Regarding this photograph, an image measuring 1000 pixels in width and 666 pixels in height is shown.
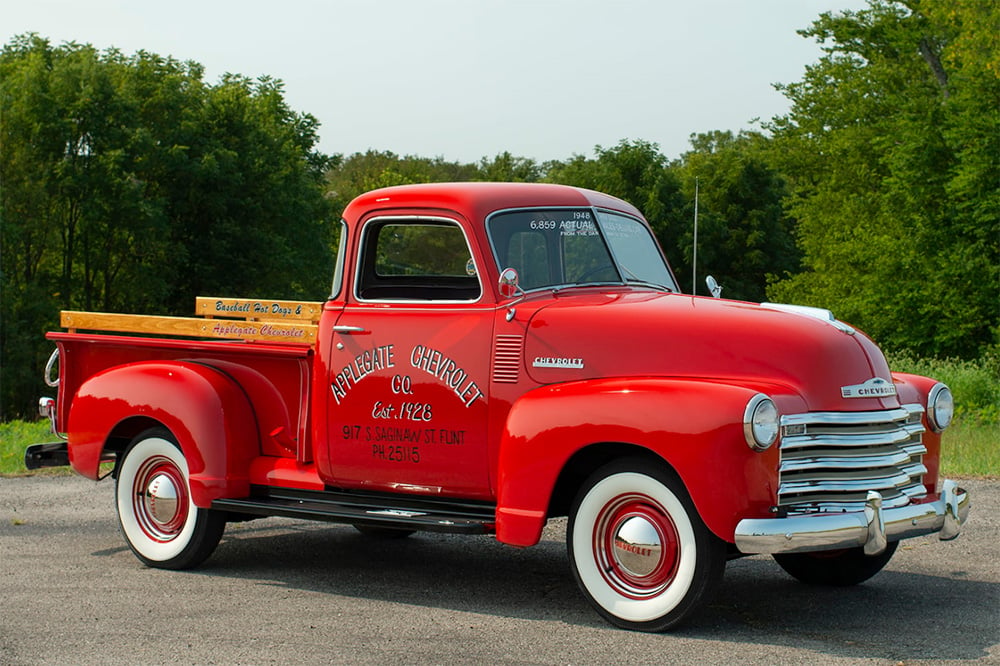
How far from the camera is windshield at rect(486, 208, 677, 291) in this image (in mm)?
6887

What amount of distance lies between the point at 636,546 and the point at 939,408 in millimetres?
2178

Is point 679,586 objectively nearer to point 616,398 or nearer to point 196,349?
point 616,398

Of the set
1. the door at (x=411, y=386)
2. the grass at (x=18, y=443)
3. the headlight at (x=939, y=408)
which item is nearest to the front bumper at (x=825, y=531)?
the headlight at (x=939, y=408)

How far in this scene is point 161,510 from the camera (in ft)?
25.3

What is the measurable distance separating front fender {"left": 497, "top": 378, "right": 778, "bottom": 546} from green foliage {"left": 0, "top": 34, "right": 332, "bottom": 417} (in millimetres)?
35522

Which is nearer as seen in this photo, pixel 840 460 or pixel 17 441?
pixel 840 460

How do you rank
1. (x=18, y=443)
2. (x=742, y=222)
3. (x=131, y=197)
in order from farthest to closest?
(x=742, y=222) < (x=131, y=197) < (x=18, y=443)

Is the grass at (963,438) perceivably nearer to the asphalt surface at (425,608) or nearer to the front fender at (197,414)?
the asphalt surface at (425,608)

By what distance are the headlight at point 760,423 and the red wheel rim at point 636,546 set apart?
0.61 meters

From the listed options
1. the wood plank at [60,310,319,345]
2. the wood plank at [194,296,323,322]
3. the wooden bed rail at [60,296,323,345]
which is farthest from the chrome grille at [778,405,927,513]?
the wood plank at [194,296,323,322]

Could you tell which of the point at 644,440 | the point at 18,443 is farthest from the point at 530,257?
the point at 18,443

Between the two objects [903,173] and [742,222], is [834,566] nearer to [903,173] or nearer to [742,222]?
[903,173]

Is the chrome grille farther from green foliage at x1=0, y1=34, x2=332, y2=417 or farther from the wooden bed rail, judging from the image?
green foliage at x1=0, y1=34, x2=332, y2=417

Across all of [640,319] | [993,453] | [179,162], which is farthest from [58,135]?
[640,319]
